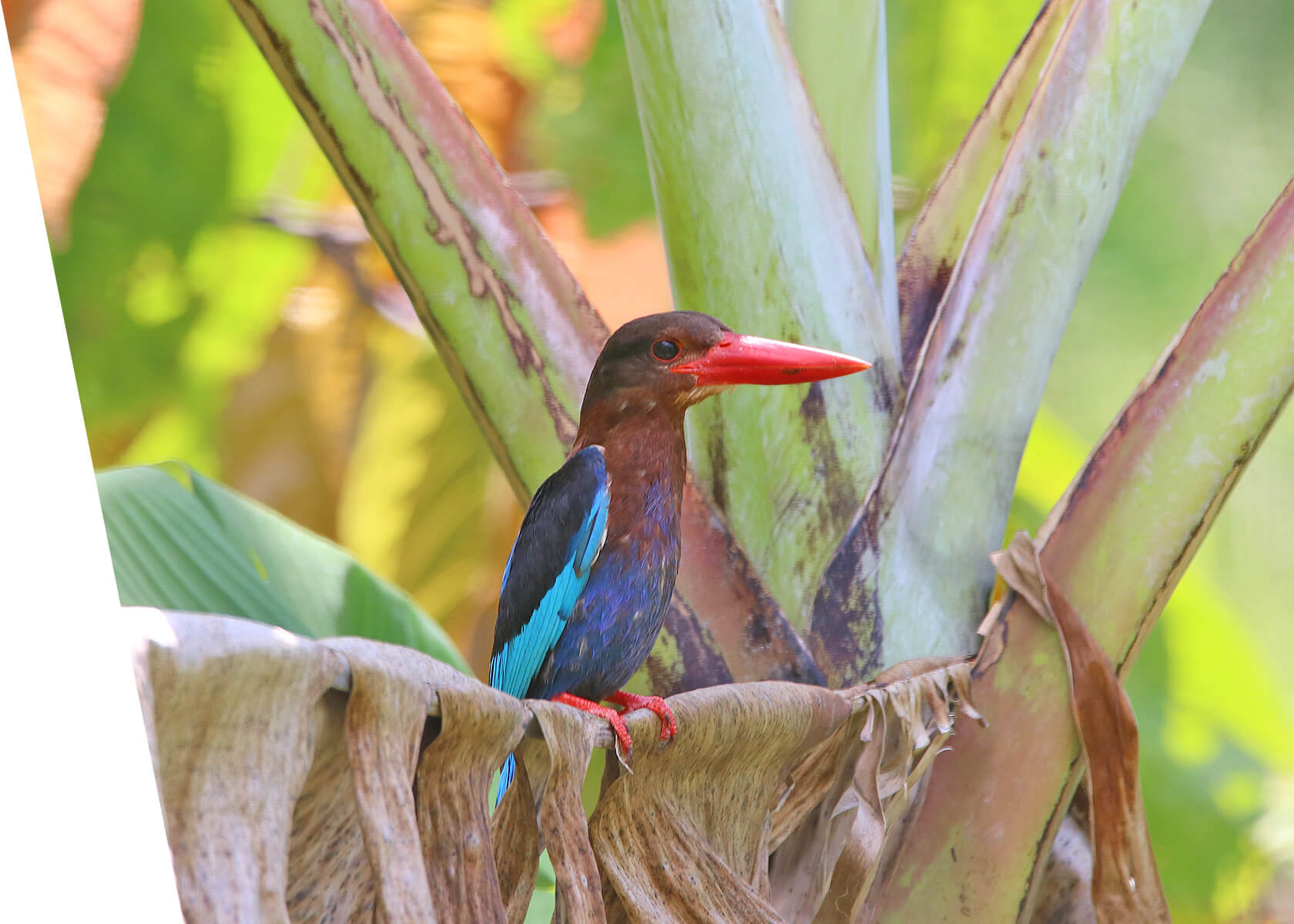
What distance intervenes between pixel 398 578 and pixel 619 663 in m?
0.58

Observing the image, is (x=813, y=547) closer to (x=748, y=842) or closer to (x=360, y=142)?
(x=748, y=842)

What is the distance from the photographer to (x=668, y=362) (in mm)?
756

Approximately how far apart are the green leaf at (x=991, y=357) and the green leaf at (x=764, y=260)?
3 cm

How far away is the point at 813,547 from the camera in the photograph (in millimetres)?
798

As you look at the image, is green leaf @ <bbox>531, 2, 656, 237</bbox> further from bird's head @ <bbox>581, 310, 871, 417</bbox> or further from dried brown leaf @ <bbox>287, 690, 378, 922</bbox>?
dried brown leaf @ <bbox>287, 690, 378, 922</bbox>

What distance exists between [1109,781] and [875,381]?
1.09 feet

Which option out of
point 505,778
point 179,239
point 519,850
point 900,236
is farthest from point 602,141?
point 519,850

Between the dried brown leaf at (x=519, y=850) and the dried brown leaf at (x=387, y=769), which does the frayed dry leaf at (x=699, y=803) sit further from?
the dried brown leaf at (x=387, y=769)

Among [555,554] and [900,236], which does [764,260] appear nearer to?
[555,554]

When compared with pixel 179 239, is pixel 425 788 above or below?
below

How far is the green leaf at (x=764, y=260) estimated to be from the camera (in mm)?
769

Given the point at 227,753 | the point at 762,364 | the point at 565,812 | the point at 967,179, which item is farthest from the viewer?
the point at 967,179

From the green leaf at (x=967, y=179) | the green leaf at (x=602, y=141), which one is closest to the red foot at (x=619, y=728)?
the green leaf at (x=967, y=179)

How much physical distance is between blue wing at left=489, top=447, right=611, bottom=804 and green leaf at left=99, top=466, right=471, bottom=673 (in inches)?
8.3
